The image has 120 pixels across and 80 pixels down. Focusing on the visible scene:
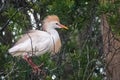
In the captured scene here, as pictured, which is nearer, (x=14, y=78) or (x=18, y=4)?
(x=14, y=78)

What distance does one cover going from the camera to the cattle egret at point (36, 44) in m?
6.77

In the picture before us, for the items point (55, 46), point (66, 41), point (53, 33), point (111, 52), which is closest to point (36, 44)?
point (55, 46)

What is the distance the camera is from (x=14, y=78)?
656cm

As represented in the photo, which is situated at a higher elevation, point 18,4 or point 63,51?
point 18,4

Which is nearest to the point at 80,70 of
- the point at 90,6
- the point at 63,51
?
the point at 63,51

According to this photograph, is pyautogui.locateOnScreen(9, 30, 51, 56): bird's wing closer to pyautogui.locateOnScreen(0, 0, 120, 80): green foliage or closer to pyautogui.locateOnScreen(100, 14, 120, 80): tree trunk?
pyautogui.locateOnScreen(0, 0, 120, 80): green foliage

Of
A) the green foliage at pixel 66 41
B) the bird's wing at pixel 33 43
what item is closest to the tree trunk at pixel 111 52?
the green foliage at pixel 66 41

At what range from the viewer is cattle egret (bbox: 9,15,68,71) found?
6766 millimetres

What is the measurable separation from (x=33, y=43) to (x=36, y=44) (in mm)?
39

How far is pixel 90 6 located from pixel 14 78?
4.84ft

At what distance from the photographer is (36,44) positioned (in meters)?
6.96

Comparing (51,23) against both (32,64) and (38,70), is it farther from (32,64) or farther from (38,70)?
(38,70)

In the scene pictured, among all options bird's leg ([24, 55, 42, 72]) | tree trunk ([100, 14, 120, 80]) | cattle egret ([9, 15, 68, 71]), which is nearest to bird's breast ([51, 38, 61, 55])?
cattle egret ([9, 15, 68, 71])

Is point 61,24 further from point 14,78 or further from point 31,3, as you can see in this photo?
point 14,78
